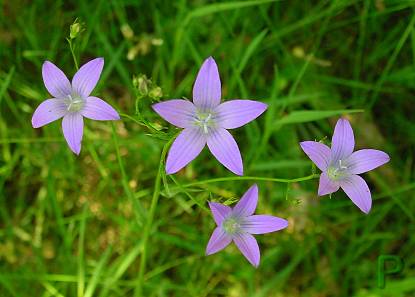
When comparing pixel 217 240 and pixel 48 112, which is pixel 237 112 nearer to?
pixel 217 240

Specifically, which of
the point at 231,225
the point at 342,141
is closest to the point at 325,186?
the point at 342,141

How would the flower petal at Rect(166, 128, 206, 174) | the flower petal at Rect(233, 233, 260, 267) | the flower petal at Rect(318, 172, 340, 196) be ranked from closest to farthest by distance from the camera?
the flower petal at Rect(166, 128, 206, 174) → the flower petal at Rect(318, 172, 340, 196) → the flower petal at Rect(233, 233, 260, 267)

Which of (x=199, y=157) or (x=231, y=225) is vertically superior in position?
(x=199, y=157)

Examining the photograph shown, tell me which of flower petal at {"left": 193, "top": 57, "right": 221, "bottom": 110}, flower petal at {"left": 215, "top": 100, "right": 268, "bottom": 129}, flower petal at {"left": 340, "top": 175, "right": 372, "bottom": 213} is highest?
flower petal at {"left": 193, "top": 57, "right": 221, "bottom": 110}

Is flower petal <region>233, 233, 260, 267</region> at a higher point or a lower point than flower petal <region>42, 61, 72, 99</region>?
lower

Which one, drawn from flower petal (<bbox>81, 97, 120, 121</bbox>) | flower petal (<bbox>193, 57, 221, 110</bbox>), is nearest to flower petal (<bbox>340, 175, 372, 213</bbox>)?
flower petal (<bbox>193, 57, 221, 110</bbox>)

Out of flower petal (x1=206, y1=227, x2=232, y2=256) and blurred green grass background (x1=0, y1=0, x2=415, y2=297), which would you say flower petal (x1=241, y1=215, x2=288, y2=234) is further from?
blurred green grass background (x1=0, y1=0, x2=415, y2=297)

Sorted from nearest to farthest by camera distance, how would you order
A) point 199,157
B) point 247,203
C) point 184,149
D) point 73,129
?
point 184,149 → point 73,129 → point 247,203 → point 199,157
